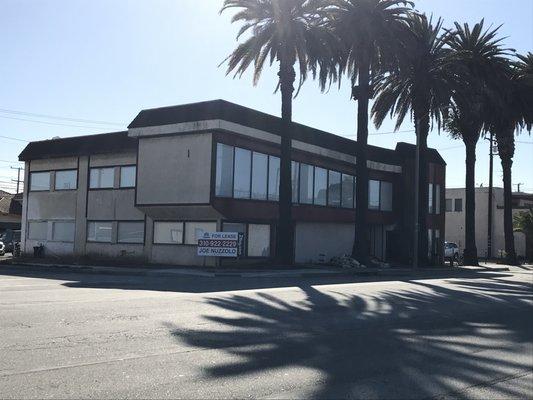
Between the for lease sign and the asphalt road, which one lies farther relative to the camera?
the for lease sign

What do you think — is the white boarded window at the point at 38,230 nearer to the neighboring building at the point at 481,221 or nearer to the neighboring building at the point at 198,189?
the neighboring building at the point at 198,189

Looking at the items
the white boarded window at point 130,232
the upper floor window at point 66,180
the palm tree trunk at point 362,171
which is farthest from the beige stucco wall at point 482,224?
the upper floor window at point 66,180

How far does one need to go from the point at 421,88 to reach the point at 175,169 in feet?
53.1

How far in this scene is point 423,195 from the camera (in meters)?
37.9

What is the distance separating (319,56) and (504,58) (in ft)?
57.8

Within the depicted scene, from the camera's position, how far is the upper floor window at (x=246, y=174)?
95.5 ft

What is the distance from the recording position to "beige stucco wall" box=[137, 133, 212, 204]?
1129 inches

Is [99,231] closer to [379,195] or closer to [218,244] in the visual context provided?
[218,244]

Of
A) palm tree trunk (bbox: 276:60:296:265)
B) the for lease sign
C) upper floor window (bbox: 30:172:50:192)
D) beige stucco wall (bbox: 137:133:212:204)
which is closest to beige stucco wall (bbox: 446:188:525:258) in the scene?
palm tree trunk (bbox: 276:60:296:265)

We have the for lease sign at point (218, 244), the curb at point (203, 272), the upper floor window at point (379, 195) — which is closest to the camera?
the curb at point (203, 272)

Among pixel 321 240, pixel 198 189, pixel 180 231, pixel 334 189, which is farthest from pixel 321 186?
pixel 198 189

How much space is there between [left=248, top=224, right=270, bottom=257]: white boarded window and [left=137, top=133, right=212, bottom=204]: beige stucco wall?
168 inches

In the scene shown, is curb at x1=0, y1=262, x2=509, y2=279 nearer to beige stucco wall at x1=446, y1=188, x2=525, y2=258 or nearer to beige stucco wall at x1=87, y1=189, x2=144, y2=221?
beige stucco wall at x1=87, y1=189, x2=144, y2=221

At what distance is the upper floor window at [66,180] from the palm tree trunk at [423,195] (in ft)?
70.1
